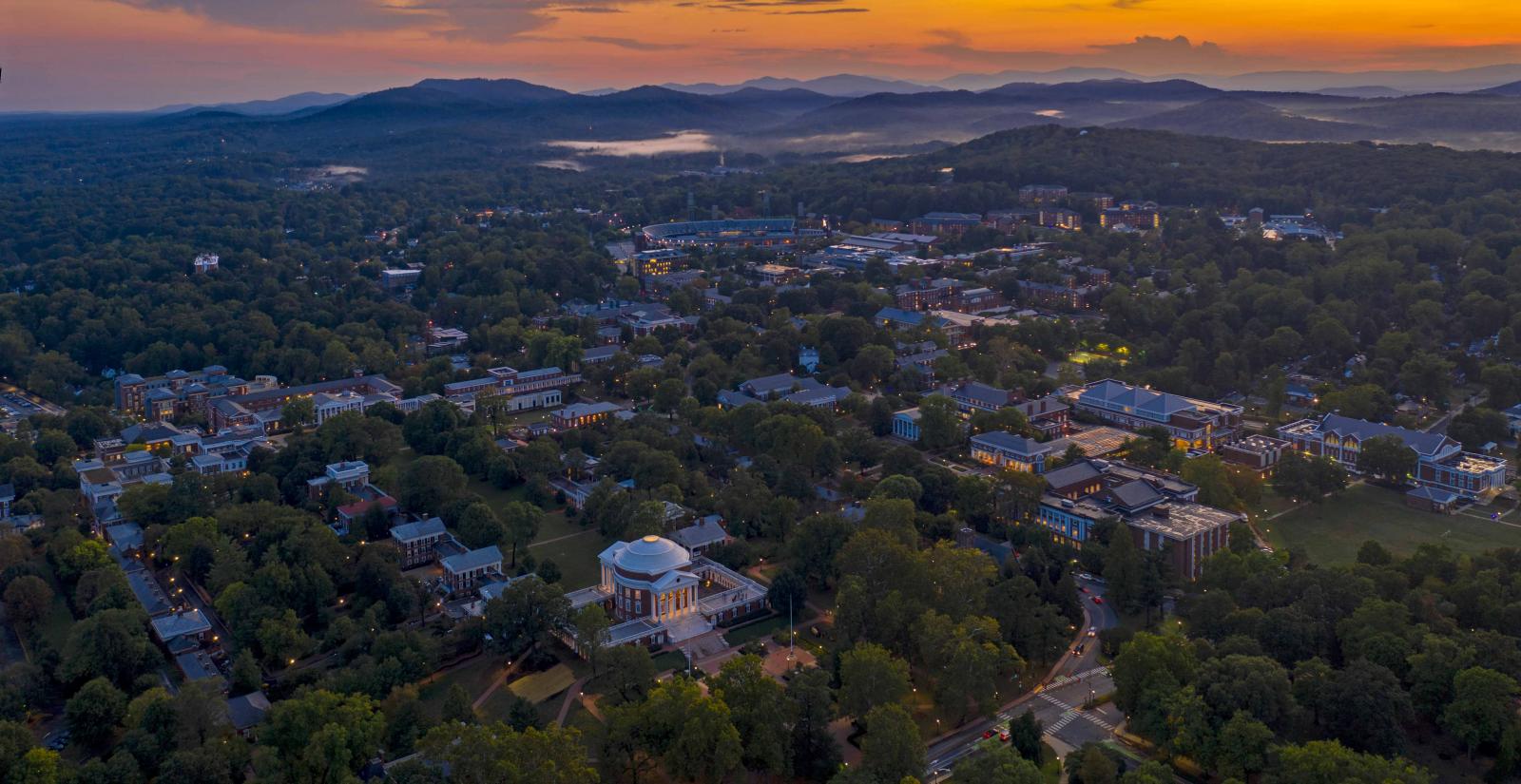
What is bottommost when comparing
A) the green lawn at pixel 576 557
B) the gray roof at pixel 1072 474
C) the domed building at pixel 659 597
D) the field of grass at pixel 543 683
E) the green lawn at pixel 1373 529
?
the green lawn at pixel 1373 529

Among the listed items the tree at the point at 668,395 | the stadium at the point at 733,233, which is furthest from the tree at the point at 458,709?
the stadium at the point at 733,233

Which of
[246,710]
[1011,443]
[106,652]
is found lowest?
[246,710]

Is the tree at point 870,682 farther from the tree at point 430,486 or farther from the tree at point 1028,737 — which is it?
the tree at point 430,486

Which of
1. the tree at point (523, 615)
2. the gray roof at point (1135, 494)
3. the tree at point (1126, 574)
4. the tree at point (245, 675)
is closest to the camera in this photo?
the tree at point (245, 675)

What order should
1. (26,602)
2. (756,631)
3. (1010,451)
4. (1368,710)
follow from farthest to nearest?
1. (1010,451)
2. (26,602)
3. (756,631)
4. (1368,710)

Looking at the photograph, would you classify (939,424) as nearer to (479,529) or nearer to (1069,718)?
(479,529)

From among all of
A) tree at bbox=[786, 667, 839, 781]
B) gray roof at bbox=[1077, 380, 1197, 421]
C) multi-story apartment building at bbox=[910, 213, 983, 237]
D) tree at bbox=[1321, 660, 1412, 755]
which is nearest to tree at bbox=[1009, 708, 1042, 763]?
tree at bbox=[786, 667, 839, 781]

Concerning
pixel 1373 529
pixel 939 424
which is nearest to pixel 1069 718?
pixel 1373 529
